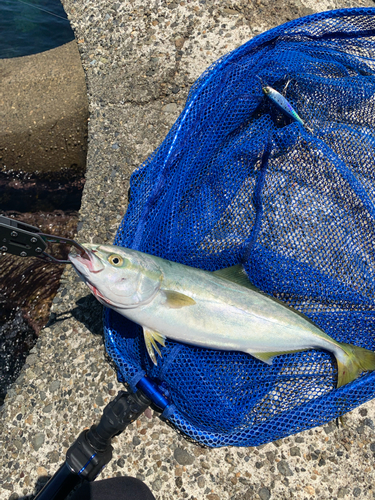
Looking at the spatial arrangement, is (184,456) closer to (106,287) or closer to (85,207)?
(106,287)

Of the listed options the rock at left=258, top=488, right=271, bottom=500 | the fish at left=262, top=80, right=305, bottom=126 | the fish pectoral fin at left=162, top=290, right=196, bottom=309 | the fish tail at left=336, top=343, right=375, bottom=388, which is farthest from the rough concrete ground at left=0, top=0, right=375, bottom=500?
the fish at left=262, top=80, right=305, bottom=126

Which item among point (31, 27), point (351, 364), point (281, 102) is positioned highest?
point (31, 27)

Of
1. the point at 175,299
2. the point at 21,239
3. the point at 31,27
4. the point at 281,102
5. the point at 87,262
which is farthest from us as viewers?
the point at 31,27

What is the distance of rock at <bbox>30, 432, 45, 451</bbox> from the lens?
250cm

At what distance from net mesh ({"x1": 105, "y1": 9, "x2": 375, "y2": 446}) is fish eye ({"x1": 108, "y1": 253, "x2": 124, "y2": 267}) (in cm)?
42

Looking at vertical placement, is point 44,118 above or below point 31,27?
below

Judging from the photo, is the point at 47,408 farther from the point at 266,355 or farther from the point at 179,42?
the point at 179,42

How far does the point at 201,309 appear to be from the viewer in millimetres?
2188

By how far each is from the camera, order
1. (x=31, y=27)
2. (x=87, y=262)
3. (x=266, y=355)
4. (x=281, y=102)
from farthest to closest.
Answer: (x=31, y=27) → (x=281, y=102) → (x=266, y=355) → (x=87, y=262)

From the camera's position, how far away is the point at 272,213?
8.92 ft

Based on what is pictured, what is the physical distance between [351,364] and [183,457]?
4.29 ft

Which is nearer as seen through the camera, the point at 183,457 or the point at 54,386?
the point at 183,457

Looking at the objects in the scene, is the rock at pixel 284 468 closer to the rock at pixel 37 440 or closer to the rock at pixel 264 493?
the rock at pixel 264 493

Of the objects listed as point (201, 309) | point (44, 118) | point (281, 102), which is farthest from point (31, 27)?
point (201, 309)
